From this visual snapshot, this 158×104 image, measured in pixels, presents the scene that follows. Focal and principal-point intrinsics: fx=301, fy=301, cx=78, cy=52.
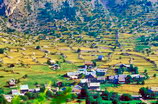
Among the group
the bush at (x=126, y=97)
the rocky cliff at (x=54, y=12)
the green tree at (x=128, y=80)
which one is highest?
the rocky cliff at (x=54, y=12)

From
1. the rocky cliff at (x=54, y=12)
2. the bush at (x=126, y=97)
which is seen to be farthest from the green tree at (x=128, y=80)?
the rocky cliff at (x=54, y=12)

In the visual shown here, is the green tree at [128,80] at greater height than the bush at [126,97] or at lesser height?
greater

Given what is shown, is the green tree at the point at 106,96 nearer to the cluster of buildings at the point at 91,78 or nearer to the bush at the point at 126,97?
the bush at the point at 126,97

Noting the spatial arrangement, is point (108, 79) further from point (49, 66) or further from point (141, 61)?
point (141, 61)

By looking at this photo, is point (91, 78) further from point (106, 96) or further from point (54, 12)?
point (54, 12)

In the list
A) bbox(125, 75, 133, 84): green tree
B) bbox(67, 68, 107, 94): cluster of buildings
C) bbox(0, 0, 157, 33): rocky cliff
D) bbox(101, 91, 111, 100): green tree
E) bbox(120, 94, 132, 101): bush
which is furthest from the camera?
bbox(0, 0, 157, 33): rocky cliff

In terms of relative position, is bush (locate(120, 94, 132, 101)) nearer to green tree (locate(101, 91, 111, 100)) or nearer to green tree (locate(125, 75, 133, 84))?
green tree (locate(101, 91, 111, 100))

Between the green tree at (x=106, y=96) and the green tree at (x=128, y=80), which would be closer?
the green tree at (x=106, y=96)

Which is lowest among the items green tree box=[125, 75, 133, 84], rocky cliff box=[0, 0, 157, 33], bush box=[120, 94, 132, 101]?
bush box=[120, 94, 132, 101]

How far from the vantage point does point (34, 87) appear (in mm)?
55656

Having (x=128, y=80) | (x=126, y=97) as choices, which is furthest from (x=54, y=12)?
(x=126, y=97)

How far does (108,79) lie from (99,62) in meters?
18.8

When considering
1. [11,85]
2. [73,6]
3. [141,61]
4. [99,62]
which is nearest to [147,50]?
[141,61]

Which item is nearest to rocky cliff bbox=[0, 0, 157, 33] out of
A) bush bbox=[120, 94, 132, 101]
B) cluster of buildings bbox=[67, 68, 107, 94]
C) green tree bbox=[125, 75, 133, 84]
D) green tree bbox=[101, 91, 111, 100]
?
cluster of buildings bbox=[67, 68, 107, 94]
